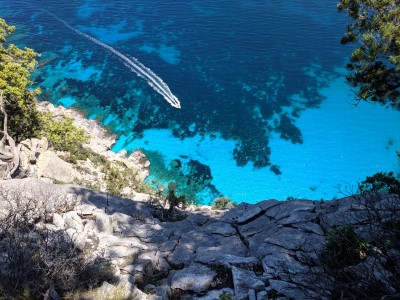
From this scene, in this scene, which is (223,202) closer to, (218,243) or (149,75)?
(218,243)

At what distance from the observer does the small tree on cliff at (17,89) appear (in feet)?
74.3

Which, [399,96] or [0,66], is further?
[0,66]

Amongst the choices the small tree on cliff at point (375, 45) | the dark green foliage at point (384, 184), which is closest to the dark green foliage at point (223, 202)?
the dark green foliage at point (384, 184)

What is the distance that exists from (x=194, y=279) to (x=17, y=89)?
59.9 ft

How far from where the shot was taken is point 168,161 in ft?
114

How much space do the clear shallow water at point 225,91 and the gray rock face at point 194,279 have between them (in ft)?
65.3

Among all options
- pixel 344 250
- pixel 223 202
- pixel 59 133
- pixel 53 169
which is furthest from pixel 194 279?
pixel 59 133

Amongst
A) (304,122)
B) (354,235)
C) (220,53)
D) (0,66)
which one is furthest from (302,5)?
(354,235)

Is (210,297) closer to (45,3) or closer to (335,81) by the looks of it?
(335,81)

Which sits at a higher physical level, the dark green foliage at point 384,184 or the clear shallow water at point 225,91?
the dark green foliage at point 384,184

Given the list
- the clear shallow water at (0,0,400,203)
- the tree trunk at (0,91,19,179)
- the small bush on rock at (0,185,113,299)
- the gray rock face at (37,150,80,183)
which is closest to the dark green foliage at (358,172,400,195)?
the small bush on rock at (0,185,113,299)

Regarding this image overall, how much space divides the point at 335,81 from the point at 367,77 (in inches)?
1193

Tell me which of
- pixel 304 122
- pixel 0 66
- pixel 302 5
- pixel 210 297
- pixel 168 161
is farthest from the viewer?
pixel 302 5

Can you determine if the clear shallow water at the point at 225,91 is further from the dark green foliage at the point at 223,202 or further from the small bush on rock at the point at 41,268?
the small bush on rock at the point at 41,268
